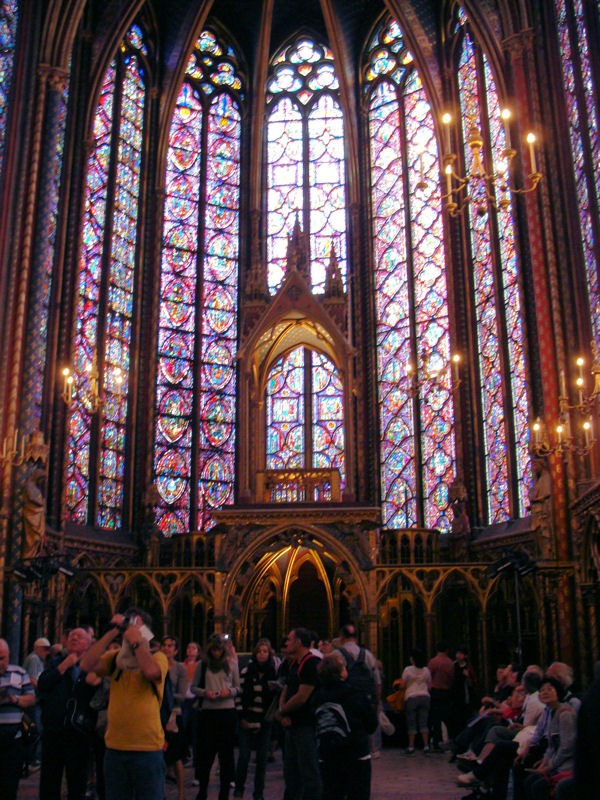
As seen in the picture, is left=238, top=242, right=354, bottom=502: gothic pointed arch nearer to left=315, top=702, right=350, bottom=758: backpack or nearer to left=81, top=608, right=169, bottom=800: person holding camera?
left=315, top=702, right=350, bottom=758: backpack

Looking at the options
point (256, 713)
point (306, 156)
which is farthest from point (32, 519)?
point (306, 156)

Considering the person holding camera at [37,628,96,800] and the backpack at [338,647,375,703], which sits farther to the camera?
the backpack at [338,647,375,703]

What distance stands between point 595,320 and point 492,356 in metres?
5.09

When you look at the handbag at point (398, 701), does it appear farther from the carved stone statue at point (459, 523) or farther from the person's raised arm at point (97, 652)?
the person's raised arm at point (97, 652)

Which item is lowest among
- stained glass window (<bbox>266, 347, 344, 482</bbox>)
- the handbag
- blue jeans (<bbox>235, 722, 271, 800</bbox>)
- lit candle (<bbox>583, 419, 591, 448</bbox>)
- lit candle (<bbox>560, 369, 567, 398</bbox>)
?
blue jeans (<bbox>235, 722, 271, 800</bbox>)

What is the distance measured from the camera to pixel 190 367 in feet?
70.2

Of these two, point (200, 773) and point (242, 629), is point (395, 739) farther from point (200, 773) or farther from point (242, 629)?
point (200, 773)

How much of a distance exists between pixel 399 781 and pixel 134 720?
5.01 m

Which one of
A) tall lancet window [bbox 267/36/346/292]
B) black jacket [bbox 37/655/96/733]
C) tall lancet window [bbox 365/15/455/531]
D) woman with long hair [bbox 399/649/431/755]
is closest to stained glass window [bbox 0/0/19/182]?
tall lancet window [bbox 267/36/346/292]

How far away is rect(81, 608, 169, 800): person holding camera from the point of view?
4.86 metres

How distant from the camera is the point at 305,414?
2114 cm

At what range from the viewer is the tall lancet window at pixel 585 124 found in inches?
517

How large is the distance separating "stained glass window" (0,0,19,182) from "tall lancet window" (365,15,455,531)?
28.4 feet

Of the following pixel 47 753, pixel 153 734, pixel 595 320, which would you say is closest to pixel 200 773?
pixel 47 753
